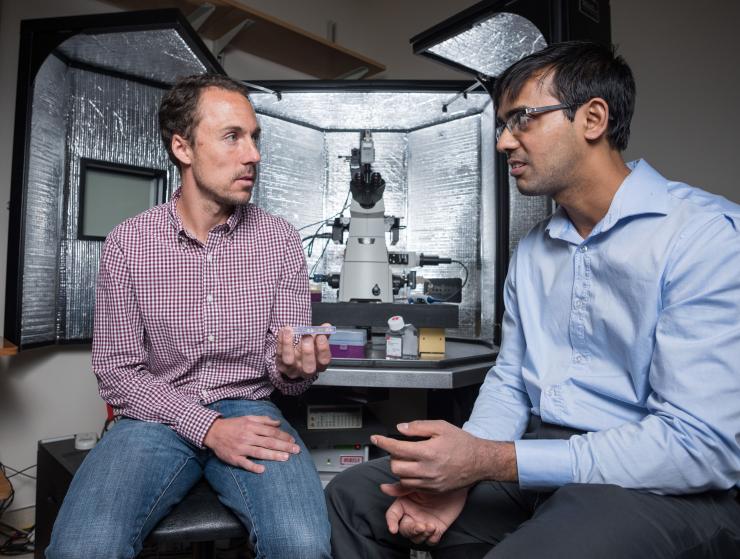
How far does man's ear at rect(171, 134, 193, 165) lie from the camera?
121 centimetres

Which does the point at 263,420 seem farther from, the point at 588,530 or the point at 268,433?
the point at 588,530

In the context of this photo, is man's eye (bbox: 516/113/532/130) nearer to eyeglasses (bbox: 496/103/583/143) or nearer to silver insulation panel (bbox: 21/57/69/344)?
eyeglasses (bbox: 496/103/583/143)

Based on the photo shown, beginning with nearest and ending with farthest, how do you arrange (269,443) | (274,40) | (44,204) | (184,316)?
1. (269,443)
2. (184,316)
3. (44,204)
4. (274,40)

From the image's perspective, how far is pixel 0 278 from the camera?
182 cm

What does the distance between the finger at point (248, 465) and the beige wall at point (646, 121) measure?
1.35 m

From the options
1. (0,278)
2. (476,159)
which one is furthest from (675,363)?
(0,278)

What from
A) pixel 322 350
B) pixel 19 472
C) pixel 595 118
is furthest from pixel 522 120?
pixel 19 472

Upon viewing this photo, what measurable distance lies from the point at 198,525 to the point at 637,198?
897 mm

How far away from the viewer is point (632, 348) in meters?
0.82

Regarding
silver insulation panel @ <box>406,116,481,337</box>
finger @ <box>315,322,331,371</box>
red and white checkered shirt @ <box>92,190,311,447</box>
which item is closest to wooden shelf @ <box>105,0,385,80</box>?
silver insulation panel @ <box>406,116,481,337</box>

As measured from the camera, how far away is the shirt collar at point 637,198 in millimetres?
845

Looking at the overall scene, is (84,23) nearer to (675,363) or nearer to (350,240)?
(350,240)

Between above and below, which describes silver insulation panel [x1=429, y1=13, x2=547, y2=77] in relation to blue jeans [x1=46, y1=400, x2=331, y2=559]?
above

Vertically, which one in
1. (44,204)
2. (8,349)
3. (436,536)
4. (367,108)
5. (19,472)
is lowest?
(19,472)
